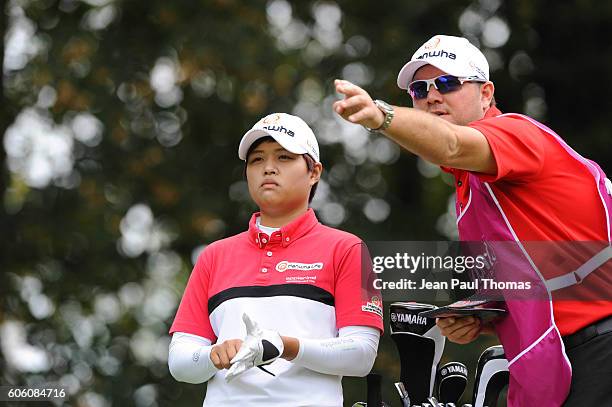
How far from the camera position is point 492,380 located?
4.85 m

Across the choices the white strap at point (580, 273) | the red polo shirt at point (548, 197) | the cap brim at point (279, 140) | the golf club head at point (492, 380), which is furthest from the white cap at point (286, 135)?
the white strap at point (580, 273)

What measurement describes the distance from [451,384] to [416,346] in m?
0.19

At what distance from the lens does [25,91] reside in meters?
13.6

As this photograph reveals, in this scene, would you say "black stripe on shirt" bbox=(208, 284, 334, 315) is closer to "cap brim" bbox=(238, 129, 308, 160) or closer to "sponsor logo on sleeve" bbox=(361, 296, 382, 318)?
"sponsor logo on sleeve" bbox=(361, 296, 382, 318)

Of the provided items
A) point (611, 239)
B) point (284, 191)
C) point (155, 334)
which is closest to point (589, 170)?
point (611, 239)

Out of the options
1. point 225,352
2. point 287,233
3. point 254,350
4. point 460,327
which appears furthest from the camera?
point 287,233

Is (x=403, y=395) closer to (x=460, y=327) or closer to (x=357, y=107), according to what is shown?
(x=460, y=327)

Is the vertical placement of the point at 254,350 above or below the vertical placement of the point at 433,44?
below

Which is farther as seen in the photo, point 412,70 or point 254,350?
point 412,70

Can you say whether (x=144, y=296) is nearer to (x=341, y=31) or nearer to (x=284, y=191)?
(x=341, y=31)

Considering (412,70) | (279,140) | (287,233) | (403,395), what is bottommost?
(403,395)

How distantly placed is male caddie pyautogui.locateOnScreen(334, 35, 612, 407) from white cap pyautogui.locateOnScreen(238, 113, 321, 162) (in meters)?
0.73

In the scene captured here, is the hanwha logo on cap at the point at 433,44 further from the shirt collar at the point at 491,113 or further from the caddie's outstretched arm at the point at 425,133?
the caddie's outstretched arm at the point at 425,133

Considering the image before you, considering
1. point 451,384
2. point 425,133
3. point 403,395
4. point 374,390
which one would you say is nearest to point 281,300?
point 374,390
